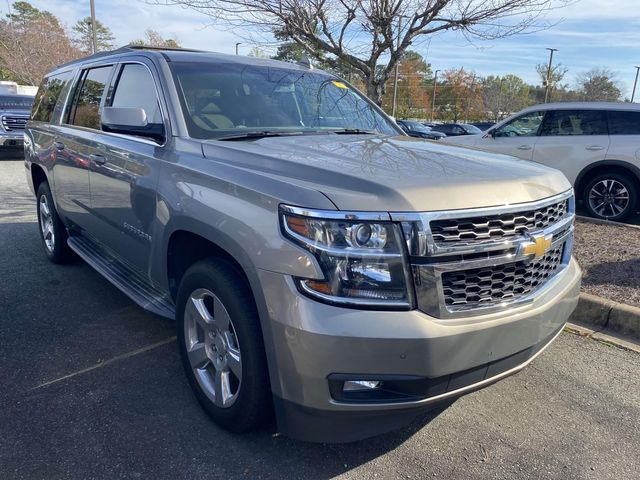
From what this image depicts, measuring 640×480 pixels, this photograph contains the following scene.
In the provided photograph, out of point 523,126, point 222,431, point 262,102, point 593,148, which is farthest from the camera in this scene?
point 523,126

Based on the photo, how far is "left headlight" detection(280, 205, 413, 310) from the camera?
205cm

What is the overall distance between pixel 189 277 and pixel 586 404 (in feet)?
7.98

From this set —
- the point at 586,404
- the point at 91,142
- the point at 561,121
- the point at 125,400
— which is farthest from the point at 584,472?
the point at 561,121

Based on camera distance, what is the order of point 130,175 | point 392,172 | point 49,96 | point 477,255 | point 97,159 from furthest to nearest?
point 49,96 → point 97,159 → point 130,175 → point 392,172 → point 477,255

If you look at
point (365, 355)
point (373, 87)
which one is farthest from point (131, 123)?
point (373, 87)

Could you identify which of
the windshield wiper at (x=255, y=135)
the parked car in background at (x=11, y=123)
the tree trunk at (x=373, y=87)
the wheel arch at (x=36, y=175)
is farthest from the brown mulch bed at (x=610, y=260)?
the parked car in background at (x=11, y=123)

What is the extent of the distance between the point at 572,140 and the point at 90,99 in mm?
7240

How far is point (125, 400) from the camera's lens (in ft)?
9.83

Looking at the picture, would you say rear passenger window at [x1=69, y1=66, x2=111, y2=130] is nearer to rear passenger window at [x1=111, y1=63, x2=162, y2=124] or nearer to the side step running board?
rear passenger window at [x1=111, y1=63, x2=162, y2=124]

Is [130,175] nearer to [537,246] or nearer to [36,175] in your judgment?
[537,246]

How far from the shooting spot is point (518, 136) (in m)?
9.07

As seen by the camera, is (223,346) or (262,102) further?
(262,102)

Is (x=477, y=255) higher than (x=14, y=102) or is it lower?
lower

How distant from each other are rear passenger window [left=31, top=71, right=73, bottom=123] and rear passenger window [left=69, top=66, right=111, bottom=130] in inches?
18.9
